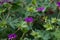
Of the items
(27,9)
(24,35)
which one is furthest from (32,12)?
(24,35)

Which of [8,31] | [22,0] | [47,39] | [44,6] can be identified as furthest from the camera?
[22,0]

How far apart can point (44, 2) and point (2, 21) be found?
0.38 metres

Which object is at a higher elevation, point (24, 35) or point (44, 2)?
point (44, 2)

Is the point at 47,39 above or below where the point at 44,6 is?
below

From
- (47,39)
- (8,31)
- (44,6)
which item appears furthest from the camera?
(44,6)

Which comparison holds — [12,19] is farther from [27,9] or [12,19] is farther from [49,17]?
[49,17]

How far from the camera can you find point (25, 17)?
1.71 meters

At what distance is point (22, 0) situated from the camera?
6.23 ft

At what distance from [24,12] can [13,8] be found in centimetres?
9

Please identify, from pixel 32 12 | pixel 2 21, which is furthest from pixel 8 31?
pixel 32 12

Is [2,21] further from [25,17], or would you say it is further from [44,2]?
[44,2]

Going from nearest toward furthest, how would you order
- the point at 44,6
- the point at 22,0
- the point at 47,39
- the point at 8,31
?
1. the point at 47,39
2. the point at 8,31
3. the point at 44,6
4. the point at 22,0

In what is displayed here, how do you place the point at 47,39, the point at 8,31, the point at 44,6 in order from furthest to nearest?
the point at 44,6, the point at 8,31, the point at 47,39

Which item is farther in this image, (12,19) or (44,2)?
(44,2)
